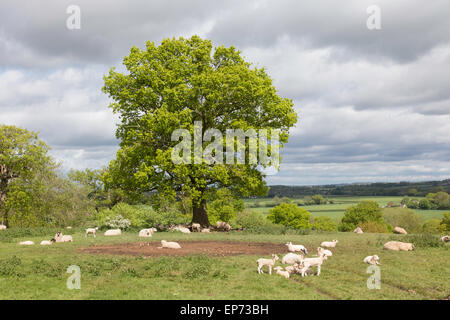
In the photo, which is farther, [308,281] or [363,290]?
[308,281]

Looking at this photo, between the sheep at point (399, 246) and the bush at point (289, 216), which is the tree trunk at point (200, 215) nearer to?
the sheep at point (399, 246)

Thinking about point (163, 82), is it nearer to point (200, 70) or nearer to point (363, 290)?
point (200, 70)

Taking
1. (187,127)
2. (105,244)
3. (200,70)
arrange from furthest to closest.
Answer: (200,70) → (187,127) → (105,244)

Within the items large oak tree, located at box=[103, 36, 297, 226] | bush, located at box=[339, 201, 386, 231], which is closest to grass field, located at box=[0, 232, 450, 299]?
large oak tree, located at box=[103, 36, 297, 226]

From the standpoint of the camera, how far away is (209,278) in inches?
566

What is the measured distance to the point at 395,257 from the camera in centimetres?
1928

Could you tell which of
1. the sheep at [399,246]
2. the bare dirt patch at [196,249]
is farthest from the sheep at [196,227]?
the sheep at [399,246]

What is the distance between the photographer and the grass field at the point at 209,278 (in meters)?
12.6

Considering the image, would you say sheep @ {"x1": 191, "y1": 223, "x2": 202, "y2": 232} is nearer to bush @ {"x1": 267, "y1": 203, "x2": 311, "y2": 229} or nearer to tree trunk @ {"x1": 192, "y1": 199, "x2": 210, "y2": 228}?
tree trunk @ {"x1": 192, "y1": 199, "x2": 210, "y2": 228}

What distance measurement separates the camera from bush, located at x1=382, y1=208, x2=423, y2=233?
9769 cm

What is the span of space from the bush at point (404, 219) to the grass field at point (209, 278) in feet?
282

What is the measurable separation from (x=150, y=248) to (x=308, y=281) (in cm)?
1118

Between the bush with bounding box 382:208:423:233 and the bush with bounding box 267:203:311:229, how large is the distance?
26081 mm
